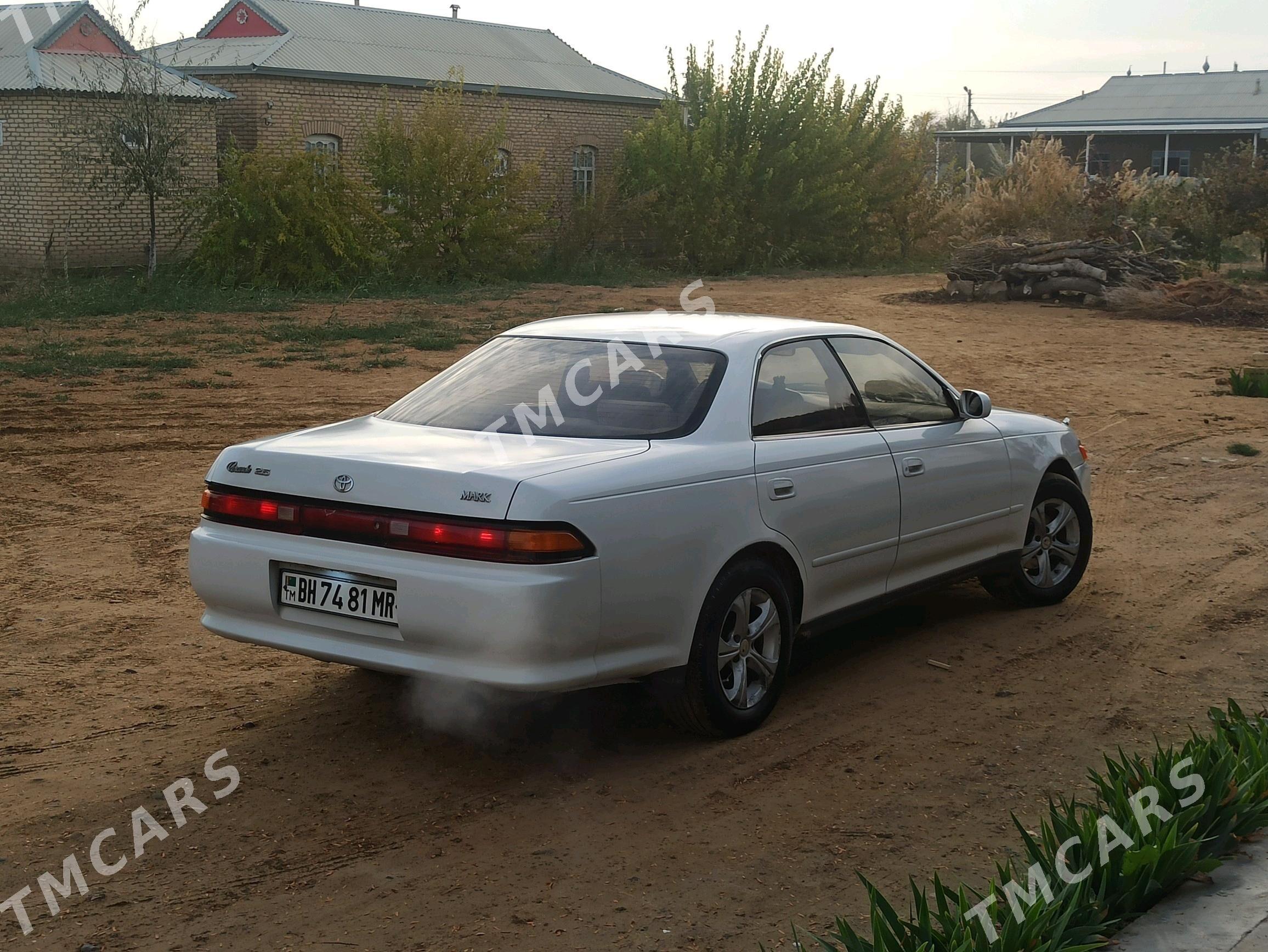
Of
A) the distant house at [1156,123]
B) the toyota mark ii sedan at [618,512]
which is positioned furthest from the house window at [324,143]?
the distant house at [1156,123]

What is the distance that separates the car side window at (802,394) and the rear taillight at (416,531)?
1230mm

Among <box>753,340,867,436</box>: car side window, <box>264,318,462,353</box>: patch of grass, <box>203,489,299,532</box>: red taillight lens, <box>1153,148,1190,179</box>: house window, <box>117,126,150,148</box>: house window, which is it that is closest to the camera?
<box>203,489,299,532</box>: red taillight lens

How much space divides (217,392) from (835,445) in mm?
9827

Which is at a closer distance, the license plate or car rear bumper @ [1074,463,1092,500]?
the license plate

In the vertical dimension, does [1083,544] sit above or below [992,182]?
below

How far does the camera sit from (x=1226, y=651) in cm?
612

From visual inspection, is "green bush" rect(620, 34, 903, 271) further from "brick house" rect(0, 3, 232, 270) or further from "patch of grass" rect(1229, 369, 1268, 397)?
"patch of grass" rect(1229, 369, 1268, 397)

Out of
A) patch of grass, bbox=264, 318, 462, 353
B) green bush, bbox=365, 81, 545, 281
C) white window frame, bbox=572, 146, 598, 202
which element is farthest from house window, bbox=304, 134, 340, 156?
patch of grass, bbox=264, 318, 462, 353

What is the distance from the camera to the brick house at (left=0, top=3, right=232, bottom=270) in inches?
1035

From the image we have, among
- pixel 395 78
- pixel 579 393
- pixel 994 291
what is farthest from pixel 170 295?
pixel 579 393

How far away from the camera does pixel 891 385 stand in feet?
20.1

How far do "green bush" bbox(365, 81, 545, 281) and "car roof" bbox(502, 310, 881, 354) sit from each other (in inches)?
842

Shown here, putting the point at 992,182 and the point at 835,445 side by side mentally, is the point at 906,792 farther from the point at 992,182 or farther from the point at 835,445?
the point at 992,182

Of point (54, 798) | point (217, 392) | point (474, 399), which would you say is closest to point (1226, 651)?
point (474, 399)
